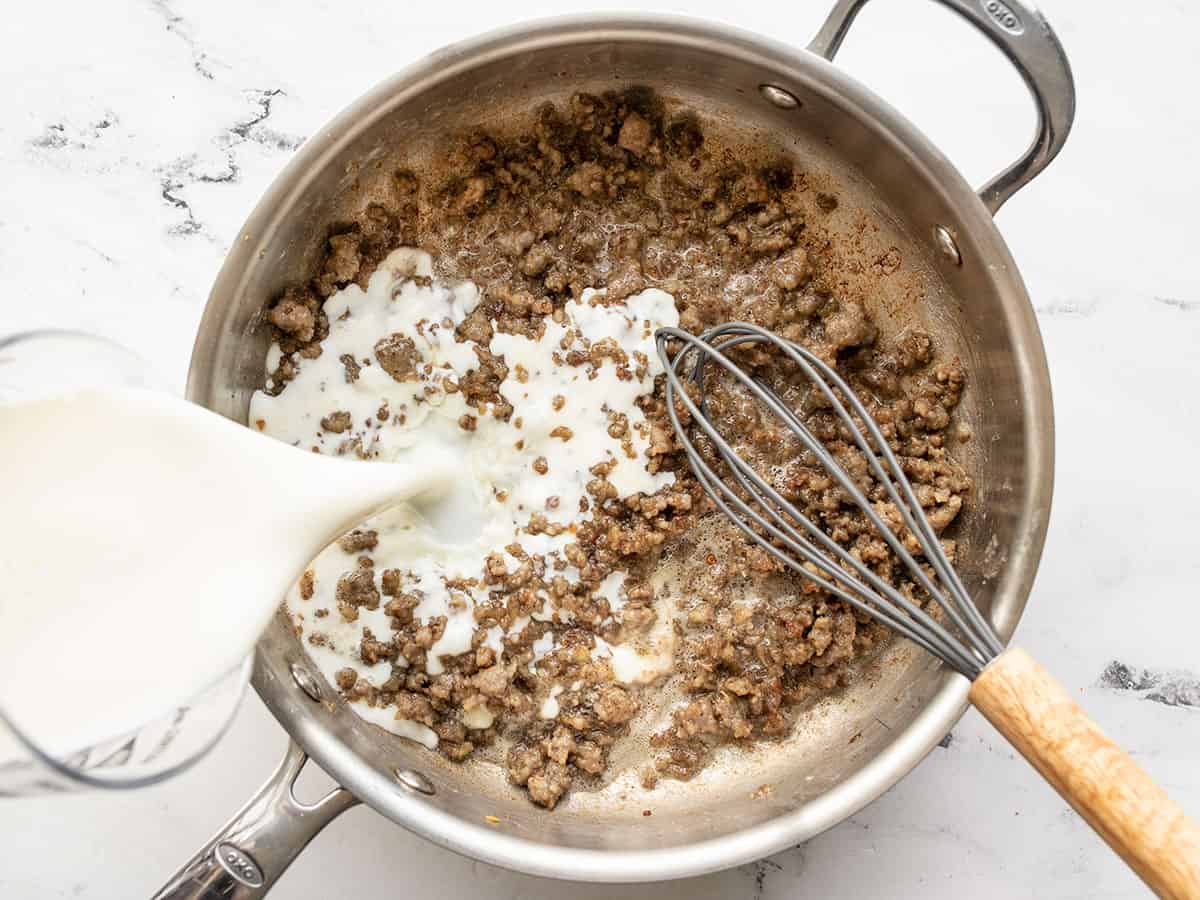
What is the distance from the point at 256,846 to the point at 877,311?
105cm

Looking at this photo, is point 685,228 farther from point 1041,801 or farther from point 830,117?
point 1041,801

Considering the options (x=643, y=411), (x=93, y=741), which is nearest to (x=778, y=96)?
(x=643, y=411)

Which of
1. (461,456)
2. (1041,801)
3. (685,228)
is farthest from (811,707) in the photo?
(685,228)

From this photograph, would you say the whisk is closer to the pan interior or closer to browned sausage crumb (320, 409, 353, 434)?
the pan interior

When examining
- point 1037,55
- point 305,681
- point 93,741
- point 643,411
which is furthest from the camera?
point 643,411

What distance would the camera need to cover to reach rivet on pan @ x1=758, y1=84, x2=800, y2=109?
53.6 inches

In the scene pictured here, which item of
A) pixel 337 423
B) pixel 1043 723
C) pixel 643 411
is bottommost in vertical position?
pixel 337 423

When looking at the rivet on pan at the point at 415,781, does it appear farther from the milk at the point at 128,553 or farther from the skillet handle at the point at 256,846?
the milk at the point at 128,553

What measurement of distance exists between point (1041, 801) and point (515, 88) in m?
1.19

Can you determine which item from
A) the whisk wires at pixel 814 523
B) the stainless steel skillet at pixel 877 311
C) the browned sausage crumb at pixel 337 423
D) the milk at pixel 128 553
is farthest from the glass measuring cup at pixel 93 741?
the whisk wires at pixel 814 523

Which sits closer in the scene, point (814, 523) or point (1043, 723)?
point (1043, 723)

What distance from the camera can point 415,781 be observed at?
1.36 metres

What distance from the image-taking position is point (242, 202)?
4.77 feet

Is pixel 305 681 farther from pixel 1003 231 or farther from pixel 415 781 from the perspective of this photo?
pixel 1003 231
